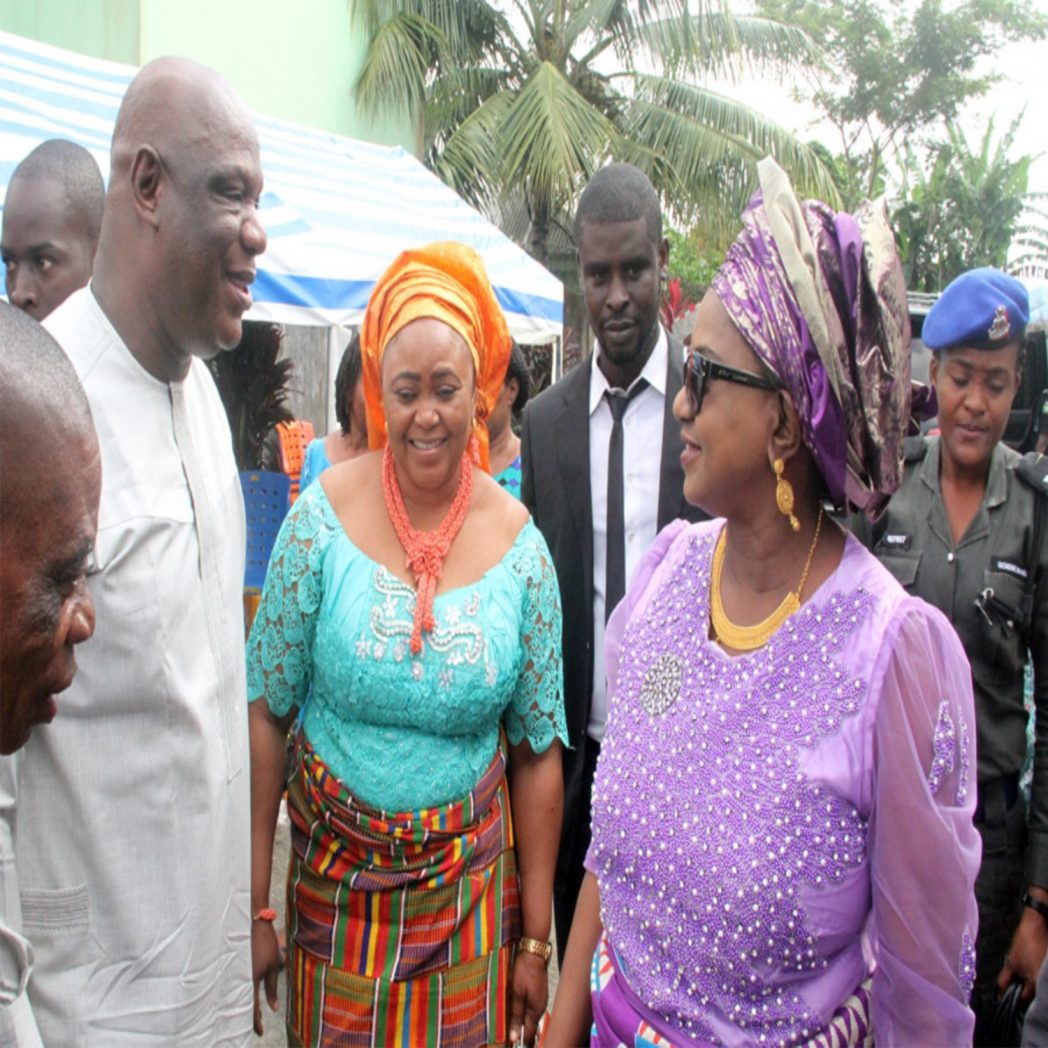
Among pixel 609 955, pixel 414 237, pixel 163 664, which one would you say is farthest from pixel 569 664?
pixel 414 237

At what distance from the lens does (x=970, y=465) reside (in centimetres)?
311

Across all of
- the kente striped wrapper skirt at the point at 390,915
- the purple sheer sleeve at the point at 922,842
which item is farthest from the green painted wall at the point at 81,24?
the purple sheer sleeve at the point at 922,842

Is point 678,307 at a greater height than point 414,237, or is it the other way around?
point 414,237

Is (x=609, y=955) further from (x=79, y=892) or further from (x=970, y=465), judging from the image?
(x=970, y=465)

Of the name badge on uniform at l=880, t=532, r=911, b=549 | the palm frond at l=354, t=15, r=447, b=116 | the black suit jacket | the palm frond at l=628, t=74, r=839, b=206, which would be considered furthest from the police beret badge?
the palm frond at l=628, t=74, r=839, b=206

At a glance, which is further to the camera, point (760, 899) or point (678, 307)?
point (678, 307)

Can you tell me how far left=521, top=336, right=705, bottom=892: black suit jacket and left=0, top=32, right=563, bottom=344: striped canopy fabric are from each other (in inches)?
127

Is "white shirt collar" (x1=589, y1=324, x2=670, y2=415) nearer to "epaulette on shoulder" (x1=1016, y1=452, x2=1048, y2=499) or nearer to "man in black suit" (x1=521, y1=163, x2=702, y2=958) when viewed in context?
"man in black suit" (x1=521, y1=163, x2=702, y2=958)

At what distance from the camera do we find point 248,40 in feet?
37.0

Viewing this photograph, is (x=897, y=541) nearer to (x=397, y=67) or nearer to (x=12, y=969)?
(x=12, y=969)

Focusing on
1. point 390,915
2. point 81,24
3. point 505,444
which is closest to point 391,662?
point 390,915

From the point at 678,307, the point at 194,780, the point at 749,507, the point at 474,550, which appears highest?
the point at 749,507

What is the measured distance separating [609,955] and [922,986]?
0.52m

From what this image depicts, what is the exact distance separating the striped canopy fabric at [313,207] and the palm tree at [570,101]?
681cm
